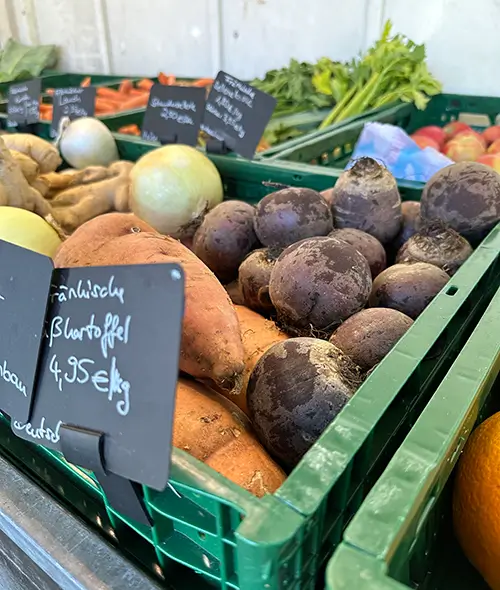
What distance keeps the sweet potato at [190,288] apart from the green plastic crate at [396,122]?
0.71 m

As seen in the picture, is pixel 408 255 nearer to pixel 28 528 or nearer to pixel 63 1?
pixel 28 528

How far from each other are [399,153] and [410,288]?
0.87m

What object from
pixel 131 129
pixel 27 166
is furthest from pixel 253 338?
pixel 131 129

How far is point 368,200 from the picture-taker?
0.99 m

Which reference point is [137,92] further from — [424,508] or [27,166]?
[424,508]

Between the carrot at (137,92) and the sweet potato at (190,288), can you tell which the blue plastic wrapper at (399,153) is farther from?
the carrot at (137,92)

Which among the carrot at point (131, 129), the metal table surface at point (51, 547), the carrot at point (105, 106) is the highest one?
the carrot at point (105, 106)

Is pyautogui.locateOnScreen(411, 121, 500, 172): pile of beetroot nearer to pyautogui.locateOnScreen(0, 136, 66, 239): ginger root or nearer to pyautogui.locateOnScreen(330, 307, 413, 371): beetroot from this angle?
pyautogui.locateOnScreen(330, 307, 413, 371): beetroot

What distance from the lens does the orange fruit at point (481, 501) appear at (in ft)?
1.75

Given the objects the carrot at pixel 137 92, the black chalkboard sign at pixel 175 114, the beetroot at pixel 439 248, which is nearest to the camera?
the beetroot at pixel 439 248

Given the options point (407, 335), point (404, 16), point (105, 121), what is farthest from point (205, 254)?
point (404, 16)

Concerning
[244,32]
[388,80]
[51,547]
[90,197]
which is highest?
[244,32]

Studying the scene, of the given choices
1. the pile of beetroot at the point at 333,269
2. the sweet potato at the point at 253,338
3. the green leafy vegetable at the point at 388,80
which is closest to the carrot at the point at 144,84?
the green leafy vegetable at the point at 388,80

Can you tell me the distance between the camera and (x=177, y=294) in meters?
0.42
